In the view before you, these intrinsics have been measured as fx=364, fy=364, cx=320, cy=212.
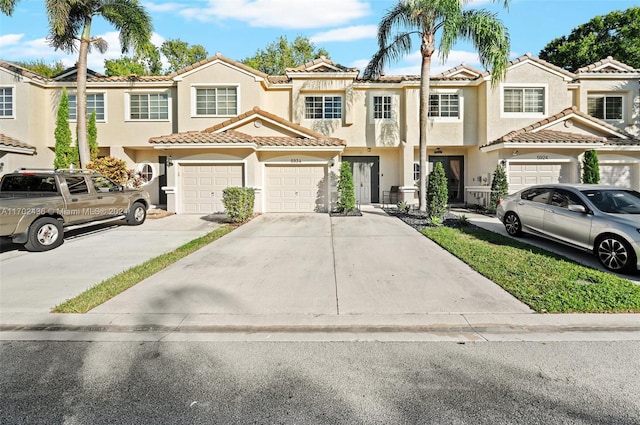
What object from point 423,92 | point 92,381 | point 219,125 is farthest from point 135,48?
point 92,381

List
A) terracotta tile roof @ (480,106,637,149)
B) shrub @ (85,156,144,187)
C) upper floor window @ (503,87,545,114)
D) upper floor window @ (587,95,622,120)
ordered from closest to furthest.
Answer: shrub @ (85,156,144,187)
terracotta tile roof @ (480,106,637,149)
upper floor window @ (503,87,545,114)
upper floor window @ (587,95,622,120)

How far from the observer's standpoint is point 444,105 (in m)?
18.5

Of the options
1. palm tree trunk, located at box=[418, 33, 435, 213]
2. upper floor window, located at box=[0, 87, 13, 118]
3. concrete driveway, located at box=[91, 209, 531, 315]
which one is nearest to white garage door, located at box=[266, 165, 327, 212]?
palm tree trunk, located at box=[418, 33, 435, 213]

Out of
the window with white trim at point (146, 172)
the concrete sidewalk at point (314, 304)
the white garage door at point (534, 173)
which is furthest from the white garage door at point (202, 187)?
Result: the white garage door at point (534, 173)

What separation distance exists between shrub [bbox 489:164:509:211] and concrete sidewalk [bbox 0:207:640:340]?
8.72 metres

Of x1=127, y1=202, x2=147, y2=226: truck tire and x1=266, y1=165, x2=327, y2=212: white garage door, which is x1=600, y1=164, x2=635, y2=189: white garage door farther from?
x1=127, y1=202, x2=147, y2=226: truck tire

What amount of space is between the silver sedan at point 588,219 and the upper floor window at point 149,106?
1665 centimetres

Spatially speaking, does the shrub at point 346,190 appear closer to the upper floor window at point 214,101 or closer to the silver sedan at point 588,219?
the silver sedan at point 588,219

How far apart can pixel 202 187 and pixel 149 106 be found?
635 centimetres

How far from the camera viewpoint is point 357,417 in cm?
277

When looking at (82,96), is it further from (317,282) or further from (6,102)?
(317,282)

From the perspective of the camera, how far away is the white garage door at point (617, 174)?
17.4m

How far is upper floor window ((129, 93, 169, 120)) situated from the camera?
1861 centimetres

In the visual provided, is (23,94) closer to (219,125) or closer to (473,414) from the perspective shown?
(219,125)
